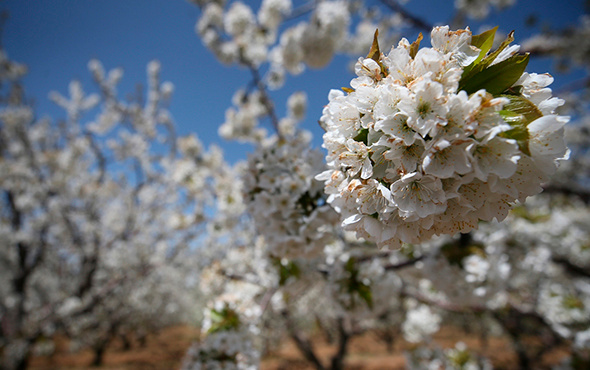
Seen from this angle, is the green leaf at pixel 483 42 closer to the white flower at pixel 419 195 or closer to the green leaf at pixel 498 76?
the green leaf at pixel 498 76

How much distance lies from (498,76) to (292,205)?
90 centimetres

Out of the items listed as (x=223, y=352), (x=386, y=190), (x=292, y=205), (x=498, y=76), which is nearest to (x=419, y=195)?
(x=386, y=190)

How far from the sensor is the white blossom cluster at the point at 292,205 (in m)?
1.32

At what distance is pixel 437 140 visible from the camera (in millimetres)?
660

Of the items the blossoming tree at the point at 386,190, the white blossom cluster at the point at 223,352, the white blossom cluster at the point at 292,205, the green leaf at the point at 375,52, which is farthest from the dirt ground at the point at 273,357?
the green leaf at the point at 375,52

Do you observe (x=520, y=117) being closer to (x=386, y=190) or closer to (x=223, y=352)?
(x=386, y=190)

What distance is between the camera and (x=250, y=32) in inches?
169

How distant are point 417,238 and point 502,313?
10.4 ft

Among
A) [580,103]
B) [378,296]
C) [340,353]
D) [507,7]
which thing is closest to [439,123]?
[378,296]

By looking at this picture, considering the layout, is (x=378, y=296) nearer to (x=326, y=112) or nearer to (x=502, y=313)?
(x=326, y=112)

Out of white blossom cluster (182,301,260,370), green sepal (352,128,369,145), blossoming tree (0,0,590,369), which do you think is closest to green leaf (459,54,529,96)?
blossoming tree (0,0,590,369)

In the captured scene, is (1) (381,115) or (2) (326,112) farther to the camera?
(2) (326,112)

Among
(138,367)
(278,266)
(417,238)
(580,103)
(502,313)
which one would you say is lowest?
(502,313)

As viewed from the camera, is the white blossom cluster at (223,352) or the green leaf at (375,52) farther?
the white blossom cluster at (223,352)
